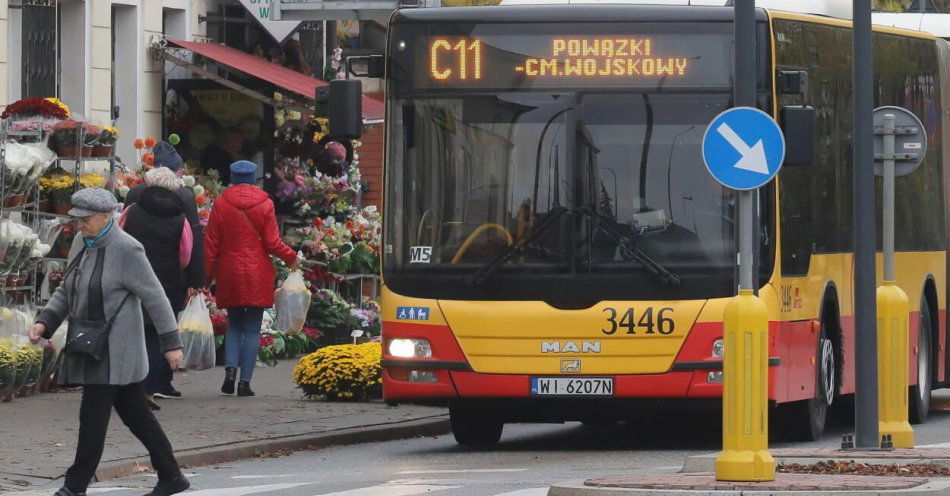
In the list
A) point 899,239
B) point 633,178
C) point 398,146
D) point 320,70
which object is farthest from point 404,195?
point 320,70

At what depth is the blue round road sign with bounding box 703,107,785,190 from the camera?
11.9m

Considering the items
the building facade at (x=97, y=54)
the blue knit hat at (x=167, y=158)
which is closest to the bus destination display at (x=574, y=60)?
the blue knit hat at (x=167, y=158)

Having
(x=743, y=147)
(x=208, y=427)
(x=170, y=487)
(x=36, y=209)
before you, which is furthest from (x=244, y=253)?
(x=743, y=147)

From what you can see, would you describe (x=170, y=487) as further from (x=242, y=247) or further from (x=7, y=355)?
(x=242, y=247)

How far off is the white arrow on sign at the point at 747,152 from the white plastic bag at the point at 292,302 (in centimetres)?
762

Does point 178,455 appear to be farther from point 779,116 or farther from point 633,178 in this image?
point 779,116

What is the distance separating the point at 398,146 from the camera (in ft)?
49.0

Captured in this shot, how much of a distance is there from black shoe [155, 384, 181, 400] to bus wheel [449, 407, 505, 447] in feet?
9.22

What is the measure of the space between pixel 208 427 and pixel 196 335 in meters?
2.23

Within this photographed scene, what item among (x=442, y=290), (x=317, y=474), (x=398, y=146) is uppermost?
(x=398, y=146)

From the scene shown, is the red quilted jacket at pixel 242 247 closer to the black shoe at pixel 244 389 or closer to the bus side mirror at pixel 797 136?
the black shoe at pixel 244 389

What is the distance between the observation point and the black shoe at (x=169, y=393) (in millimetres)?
17859

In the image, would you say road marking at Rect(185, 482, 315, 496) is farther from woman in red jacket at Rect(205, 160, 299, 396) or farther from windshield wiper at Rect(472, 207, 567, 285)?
woman in red jacket at Rect(205, 160, 299, 396)

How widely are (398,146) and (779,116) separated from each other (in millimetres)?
2440
